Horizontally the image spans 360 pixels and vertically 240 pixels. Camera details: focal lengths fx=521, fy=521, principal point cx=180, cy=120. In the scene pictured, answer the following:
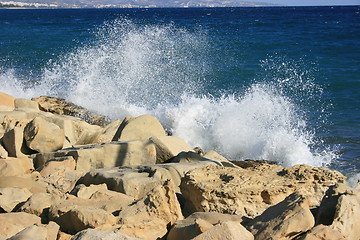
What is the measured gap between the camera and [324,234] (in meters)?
2.76

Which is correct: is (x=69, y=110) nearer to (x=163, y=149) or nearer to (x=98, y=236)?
(x=163, y=149)

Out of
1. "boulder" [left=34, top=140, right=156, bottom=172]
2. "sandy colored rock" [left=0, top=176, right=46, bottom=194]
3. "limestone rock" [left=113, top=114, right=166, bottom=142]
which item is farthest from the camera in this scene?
"limestone rock" [left=113, top=114, right=166, bottom=142]

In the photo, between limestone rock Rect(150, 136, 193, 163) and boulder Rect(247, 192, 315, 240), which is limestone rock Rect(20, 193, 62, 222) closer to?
boulder Rect(247, 192, 315, 240)

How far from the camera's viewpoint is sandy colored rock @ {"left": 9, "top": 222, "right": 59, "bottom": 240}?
2.85 m

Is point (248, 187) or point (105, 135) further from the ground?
point (248, 187)

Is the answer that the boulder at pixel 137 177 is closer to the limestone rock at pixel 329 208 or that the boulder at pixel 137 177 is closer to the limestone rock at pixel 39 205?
the limestone rock at pixel 39 205

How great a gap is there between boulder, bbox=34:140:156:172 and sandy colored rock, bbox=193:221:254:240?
104 inches

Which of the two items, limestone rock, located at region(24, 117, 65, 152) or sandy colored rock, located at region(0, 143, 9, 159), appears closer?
sandy colored rock, located at region(0, 143, 9, 159)

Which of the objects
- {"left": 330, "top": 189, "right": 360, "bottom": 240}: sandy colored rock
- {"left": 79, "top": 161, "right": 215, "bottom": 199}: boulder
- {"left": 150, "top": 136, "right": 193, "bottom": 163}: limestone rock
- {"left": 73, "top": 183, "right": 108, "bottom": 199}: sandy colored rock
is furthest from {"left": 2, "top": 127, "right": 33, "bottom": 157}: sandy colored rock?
{"left": 330, "top": 189, "right": 360, "bottom": 240}: sandy colored rock

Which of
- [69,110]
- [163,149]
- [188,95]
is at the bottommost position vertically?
[188,95]

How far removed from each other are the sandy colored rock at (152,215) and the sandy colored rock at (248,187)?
0.40 m

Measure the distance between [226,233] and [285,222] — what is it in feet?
1.24

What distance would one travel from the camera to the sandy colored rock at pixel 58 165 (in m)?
4.91

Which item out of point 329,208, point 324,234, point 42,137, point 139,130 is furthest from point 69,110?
point 324,234
